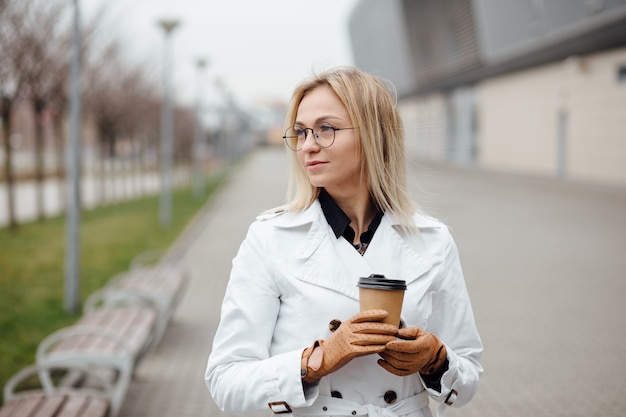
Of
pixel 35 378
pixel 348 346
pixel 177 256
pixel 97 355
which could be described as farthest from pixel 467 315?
pixel 177 256

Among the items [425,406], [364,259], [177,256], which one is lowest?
[177,256]

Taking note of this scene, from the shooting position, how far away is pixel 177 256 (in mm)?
13234

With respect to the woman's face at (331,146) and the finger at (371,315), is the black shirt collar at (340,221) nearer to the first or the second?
the woman's face at (331,146)

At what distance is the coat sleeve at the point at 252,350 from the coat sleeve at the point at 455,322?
17.1 inches

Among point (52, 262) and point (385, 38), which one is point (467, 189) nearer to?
point (52, 262)

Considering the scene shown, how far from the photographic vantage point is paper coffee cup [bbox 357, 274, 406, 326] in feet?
6.29

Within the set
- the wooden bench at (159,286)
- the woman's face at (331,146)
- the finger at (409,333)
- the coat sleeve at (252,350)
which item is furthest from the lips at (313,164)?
the wooden bench at (159,286)

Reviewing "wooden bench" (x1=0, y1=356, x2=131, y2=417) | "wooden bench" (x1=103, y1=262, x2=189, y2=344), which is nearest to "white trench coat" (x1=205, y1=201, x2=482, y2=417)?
"wooden bench" (x1=0, y1=356, x2=131, y2=417)

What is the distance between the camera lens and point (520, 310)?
28.0ft

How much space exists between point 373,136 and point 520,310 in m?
6.77

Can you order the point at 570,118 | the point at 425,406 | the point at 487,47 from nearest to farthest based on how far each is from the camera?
the point at 425,406 < the point at 570,118 < the point at 487,47

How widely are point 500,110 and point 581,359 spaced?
102 feet

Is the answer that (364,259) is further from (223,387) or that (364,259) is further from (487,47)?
(487,47)

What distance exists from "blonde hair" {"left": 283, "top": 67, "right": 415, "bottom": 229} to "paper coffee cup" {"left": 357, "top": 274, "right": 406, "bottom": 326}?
1.13ft
